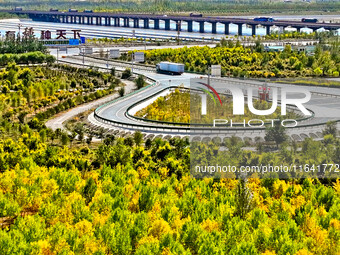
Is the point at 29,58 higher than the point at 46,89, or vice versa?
the point at 29,58

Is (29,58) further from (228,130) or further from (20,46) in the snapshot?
(228,130)

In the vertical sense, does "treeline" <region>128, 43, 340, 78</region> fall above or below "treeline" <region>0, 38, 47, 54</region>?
below

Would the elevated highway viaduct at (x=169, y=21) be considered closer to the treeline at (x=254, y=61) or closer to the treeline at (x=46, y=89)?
the treeline at (x=254, y=61)

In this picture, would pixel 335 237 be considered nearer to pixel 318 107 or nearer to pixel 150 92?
pixel 318 107

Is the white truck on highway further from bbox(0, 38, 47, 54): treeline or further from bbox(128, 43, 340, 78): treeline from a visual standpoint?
bbox(0, 38, 47, 54): treeline

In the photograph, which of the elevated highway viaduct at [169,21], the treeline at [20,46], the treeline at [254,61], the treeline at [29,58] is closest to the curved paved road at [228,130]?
the treeline at [254,61]

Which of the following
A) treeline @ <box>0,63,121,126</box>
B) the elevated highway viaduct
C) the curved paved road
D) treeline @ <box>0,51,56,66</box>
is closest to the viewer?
the curved paved road

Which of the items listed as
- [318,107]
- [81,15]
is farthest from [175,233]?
[81,15]

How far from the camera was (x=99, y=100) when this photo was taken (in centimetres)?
5978

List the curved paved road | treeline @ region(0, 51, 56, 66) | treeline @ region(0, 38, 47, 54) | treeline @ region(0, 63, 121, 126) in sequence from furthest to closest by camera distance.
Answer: treeline @ region(0, 38, 47, 54), treeline @ region(0, 51, 56, 66), treeline @ region(0, 63, 121, 126), the curved paved road

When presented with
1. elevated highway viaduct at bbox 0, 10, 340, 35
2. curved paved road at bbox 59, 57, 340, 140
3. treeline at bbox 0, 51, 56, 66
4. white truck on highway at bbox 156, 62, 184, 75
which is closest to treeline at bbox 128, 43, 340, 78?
white truck on highway at bbox 156, 62, 184, 75

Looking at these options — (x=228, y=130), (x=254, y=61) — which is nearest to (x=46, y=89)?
(x=228, y=130)

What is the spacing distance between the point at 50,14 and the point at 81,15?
44.1 ft

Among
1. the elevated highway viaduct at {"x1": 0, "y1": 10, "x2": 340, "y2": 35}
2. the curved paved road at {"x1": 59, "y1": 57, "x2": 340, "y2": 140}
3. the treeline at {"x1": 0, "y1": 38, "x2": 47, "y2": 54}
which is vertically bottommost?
the curved paved road at {"x1": 59, "y1": 57, "x2": 340, "y2": 140}
